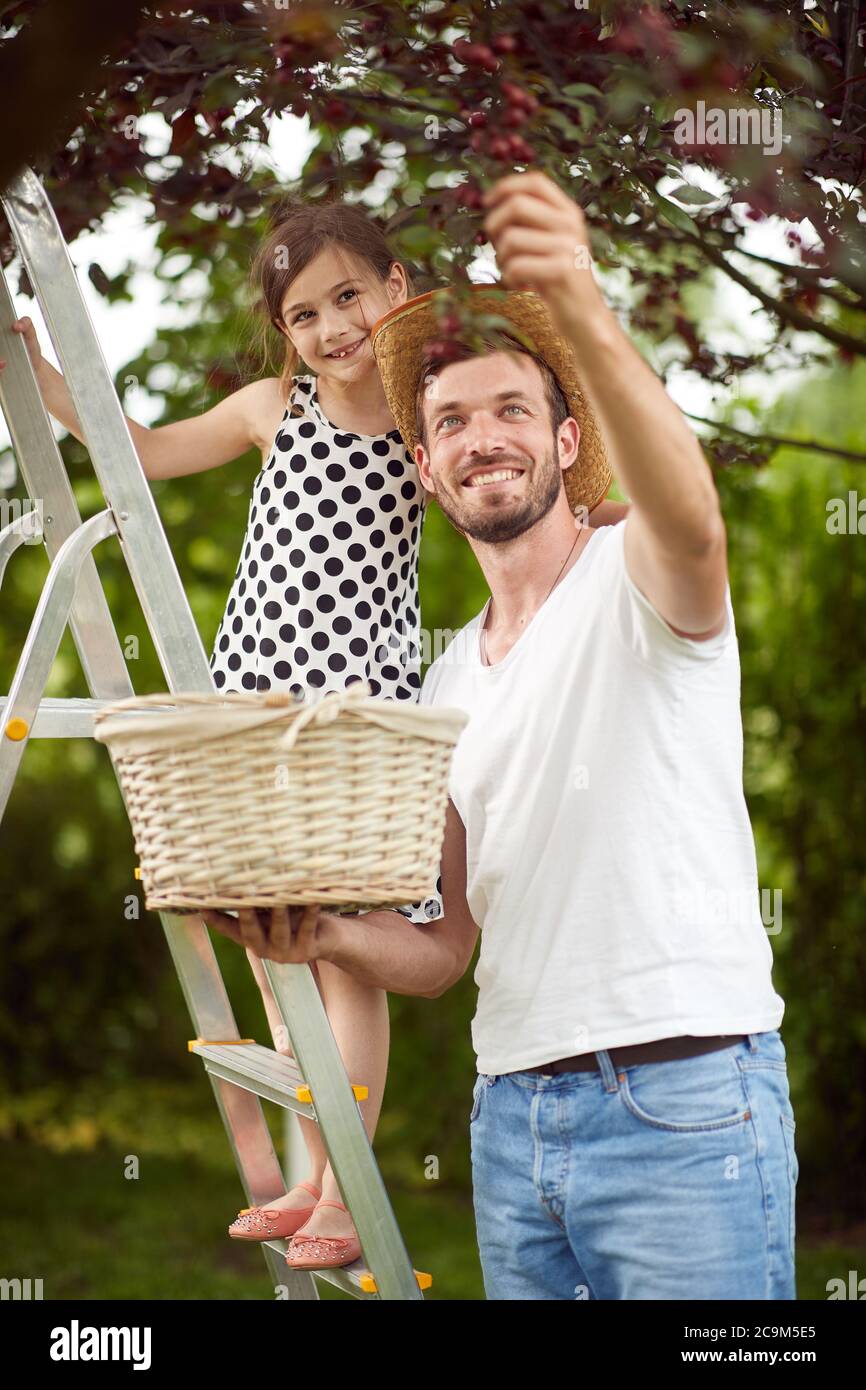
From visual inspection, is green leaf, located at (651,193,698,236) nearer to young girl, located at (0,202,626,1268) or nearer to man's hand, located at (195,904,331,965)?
young girl, located at (0,202,626,1268)

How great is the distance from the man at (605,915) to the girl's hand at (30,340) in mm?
800

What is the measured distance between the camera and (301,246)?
2721 millimetres

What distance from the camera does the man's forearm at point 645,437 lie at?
1.61 metres

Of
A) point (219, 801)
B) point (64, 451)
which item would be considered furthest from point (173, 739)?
point (64, 451)

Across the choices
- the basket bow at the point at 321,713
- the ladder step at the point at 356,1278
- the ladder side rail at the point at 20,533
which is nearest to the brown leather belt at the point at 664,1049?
the ladder step at the point at 356,1278

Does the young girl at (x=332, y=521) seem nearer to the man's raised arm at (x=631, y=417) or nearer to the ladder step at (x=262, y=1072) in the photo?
the ladder step at (x=262, y=1072)

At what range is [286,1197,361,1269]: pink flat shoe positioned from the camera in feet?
7.55

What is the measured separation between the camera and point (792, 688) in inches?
218

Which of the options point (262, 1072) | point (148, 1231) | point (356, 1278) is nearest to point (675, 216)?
point (262, 1072)

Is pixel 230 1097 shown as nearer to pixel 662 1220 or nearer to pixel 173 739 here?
pixel 662 1220

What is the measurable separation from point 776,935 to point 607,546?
11.8 ft

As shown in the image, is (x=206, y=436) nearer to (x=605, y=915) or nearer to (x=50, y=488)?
(x=50, y=488)

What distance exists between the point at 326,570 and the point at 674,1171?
1251mm

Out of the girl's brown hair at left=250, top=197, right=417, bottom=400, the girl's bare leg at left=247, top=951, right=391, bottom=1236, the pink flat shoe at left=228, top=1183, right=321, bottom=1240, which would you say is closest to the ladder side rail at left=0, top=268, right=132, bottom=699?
the girl's brown hair at left=250, top=197, right=417, bottom=400
